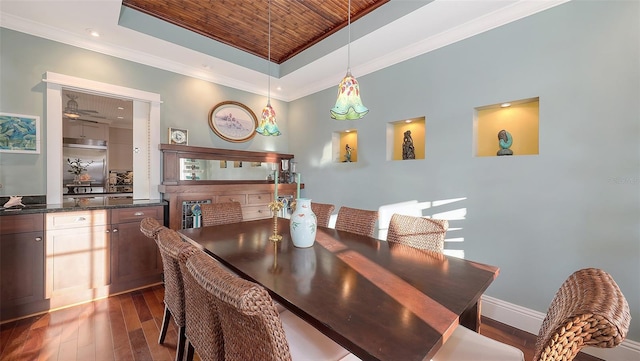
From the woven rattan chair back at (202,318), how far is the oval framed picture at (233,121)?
2.91 m

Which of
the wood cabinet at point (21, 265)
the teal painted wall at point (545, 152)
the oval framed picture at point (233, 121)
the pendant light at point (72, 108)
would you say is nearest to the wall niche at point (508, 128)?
the teal painted wall at point (545, 152)

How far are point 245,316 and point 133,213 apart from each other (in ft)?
8.56

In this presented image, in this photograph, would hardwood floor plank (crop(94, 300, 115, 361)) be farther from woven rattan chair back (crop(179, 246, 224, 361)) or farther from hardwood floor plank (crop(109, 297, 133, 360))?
woven rattan chair back (crop(179, 246, 224, 361))

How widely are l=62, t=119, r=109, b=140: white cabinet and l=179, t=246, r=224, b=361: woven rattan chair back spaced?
7193 millimetres

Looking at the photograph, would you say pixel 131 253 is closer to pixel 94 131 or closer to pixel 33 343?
pixel 33 343

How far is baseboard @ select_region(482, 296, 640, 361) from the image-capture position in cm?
170

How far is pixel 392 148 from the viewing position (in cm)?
317

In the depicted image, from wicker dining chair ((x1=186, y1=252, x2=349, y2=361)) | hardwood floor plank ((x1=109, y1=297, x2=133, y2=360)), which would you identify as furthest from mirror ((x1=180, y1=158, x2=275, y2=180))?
wicker dining chair ((x1=186, y1=252, x2=349, y2=361))

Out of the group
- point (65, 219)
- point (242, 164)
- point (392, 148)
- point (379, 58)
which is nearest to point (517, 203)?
point (392, 148)

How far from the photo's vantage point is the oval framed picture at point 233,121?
3.73 meters

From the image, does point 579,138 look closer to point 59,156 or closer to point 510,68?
point 510,68

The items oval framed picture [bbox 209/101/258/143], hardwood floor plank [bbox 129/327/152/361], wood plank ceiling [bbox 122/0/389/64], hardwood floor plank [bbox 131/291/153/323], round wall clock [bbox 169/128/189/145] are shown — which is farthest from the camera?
oval framed picture [bbox 209/101/258/143]

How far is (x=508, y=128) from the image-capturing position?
241 centimetres

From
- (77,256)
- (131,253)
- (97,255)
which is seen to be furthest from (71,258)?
(131,253)
